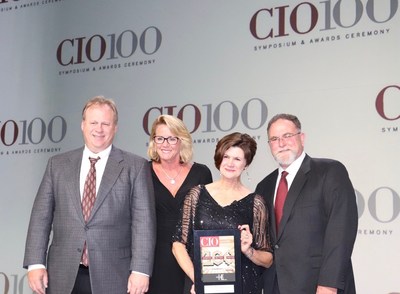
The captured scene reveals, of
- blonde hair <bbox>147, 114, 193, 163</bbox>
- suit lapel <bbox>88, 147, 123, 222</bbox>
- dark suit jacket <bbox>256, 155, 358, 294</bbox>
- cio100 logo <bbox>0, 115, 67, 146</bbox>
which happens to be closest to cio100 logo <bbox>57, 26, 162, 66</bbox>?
cio100 logo <bbox>0, 115, 67, 146</bbox>

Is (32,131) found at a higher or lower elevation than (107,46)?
lower

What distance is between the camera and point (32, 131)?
5.09 m

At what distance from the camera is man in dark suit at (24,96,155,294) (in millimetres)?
2740

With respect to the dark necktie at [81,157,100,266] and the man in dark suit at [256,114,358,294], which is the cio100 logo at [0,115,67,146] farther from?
the man in dark suit at [256,114,358,294]

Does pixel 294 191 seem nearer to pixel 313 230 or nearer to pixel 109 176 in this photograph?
pixel 313 230

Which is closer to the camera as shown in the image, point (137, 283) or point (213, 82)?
point (137, 283)

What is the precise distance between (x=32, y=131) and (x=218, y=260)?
295 cm

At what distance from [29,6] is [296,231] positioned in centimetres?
353

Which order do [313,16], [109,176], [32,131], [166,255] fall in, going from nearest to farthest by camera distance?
[109,176] → [166,255] → [313,16] → [32,131]

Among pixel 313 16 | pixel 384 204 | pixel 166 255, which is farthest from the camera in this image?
pixel 313 16

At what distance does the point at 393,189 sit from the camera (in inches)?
142

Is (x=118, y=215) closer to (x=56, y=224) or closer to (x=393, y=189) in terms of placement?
(x=56, y=224)

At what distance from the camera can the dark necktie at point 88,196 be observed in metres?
2.75

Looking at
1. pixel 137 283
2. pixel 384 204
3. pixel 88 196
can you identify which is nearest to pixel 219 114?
pixel 384 204
